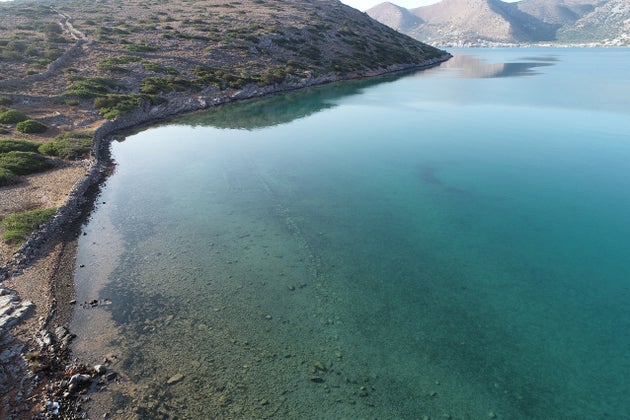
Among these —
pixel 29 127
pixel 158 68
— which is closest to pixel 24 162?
pixel 29 127

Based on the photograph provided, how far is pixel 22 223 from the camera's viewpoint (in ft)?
66.9

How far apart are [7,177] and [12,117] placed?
53.9ft

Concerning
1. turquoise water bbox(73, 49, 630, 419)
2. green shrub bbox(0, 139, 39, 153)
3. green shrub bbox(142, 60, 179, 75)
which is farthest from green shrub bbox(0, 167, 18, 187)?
green shrub bbox(142, 60, 179, 75)

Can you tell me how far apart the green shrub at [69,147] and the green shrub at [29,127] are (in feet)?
9.15

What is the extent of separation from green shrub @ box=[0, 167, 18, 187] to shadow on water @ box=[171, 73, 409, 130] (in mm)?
24897

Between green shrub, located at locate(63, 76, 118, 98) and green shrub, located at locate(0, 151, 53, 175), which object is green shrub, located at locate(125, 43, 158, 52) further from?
green shrub, located at locate(0, 151, 53, 175)

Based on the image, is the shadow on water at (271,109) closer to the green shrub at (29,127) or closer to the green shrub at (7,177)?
the green shrub at (29,127)

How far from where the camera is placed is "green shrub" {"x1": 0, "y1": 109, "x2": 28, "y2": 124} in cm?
3712

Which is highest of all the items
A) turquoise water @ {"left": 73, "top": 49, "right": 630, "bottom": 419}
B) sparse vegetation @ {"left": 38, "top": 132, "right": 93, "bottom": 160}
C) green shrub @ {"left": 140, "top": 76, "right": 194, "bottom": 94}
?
green shrub @ {"left": 140, "top": 76, "right": 194, "bottom": 94}

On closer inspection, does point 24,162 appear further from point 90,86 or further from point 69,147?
point 90,86

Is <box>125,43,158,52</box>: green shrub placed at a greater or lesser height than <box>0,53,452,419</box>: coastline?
greater

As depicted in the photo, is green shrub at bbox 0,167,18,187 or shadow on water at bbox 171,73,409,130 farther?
shadow on water at bbox 171,73,409,130

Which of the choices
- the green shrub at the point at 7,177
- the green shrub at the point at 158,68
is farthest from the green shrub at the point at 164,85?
the green shrub at the point at 7,177

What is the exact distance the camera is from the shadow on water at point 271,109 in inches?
1986
